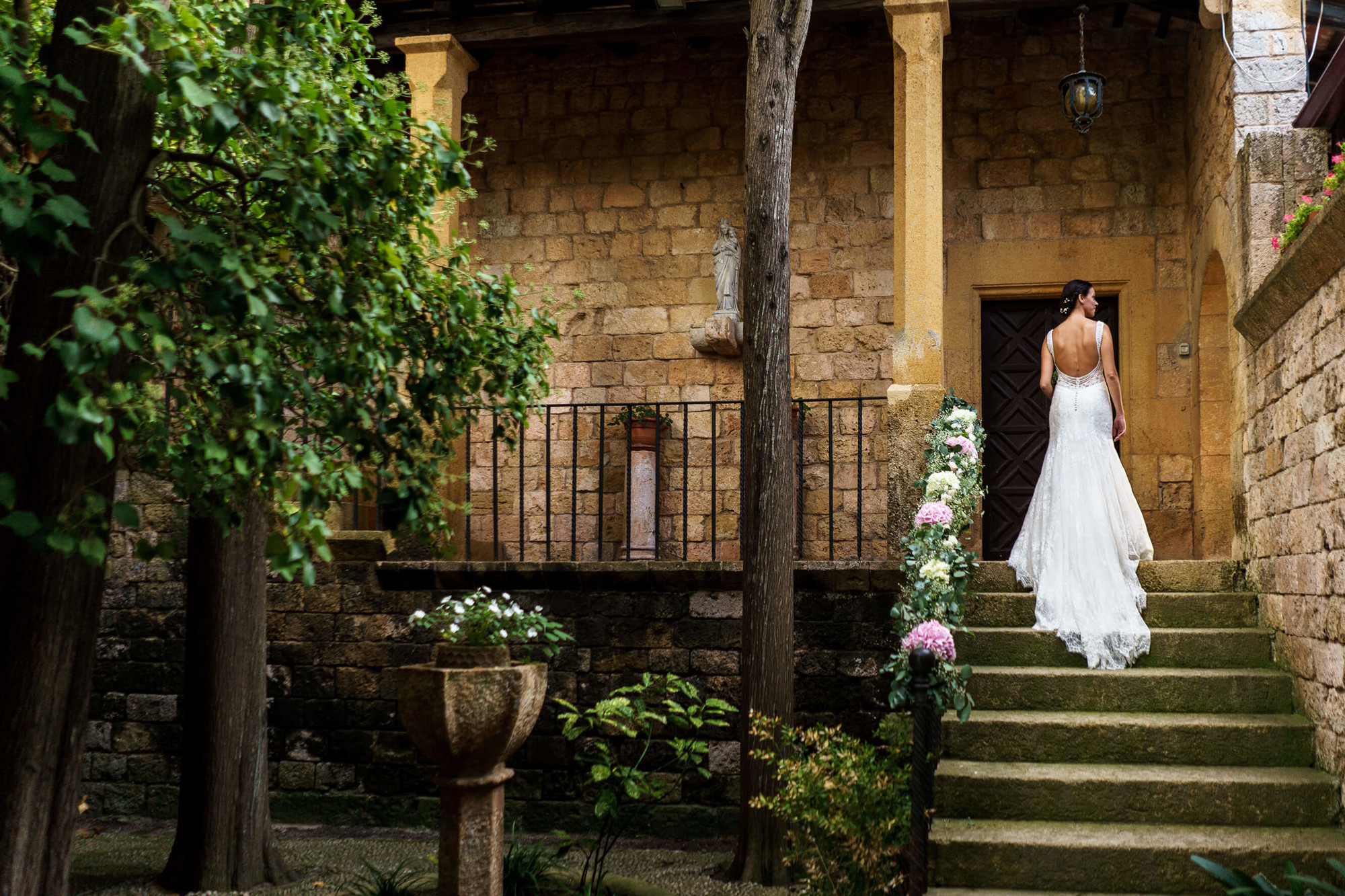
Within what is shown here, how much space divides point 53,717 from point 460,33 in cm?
615

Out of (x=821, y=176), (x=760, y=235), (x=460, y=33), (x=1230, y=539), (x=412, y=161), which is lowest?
(x=1230, y=539)

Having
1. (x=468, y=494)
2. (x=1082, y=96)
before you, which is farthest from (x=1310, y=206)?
(x=468, y=494)

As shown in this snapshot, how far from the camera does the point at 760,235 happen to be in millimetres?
5426

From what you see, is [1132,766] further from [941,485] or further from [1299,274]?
[1299,274]

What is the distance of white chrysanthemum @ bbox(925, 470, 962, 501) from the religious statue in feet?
11.2

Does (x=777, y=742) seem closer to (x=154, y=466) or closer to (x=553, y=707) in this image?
(x=553, y=707)

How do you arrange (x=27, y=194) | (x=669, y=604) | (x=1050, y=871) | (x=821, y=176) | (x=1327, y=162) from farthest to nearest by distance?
(x=821, y=176) < (x=669, y=604) < (x=1327, y=162) < (x=1050, y=871) < (x=27, y=194)

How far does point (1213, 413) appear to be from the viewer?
7770 millimetres

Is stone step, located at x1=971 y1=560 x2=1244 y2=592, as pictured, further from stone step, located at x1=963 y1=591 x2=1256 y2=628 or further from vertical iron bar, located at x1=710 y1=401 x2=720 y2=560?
vertical iron bar, located at x1=710 y1=401 x2=720 y2=560

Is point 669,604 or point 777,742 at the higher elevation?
point 669,604

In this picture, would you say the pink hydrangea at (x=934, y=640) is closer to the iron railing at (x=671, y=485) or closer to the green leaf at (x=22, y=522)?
the green leaf at (x=22, y=522)

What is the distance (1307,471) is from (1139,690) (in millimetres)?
1172

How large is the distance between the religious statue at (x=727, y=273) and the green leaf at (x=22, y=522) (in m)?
6.54

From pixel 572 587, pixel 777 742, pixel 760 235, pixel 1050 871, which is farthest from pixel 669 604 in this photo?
pixel 1050 871
